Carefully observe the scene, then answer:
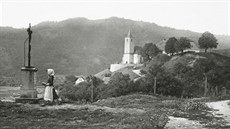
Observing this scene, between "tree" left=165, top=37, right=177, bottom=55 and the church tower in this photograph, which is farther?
the church tower

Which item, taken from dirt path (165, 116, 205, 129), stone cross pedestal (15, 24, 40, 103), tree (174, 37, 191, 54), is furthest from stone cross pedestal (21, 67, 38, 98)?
tree (174, 37, 191, 54)

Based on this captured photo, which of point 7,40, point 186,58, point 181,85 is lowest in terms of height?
point 181,85

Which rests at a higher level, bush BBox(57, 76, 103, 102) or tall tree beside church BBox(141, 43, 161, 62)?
tall tree beside church BBox(141, 43, 161, 62)

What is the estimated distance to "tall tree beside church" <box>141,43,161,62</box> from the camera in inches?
4242

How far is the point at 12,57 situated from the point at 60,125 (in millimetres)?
151167

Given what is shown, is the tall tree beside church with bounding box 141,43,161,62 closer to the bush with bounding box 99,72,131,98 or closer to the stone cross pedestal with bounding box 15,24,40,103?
the bush with bounding box 99,72,131,98

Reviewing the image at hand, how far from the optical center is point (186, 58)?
91.2 metres

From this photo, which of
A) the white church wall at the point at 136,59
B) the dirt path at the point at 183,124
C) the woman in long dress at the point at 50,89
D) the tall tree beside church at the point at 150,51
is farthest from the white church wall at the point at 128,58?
the dirt path at the point at 183,124

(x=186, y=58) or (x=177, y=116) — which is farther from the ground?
(x=186, y=58)

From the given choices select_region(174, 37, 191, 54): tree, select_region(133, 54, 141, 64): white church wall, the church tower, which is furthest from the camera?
the church tower

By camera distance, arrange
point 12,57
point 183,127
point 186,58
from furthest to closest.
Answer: point 12,57, point 186,58, point 183,127

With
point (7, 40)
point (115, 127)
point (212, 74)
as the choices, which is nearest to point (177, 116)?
point (115, 127)

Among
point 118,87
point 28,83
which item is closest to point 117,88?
point 118,87

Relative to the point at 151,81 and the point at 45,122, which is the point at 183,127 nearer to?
the point at 45,122
